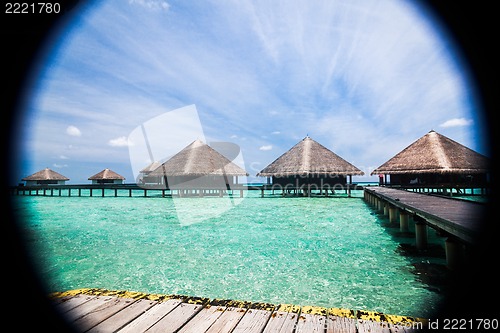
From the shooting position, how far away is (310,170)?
21.4 metres

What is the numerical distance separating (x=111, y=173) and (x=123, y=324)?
1618 inches

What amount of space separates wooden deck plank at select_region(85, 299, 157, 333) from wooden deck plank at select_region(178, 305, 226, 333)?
425 mm

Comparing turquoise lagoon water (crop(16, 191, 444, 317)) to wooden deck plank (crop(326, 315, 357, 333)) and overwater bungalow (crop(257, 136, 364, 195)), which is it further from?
overwater bungalow (crop(257, 136, 364, 195))

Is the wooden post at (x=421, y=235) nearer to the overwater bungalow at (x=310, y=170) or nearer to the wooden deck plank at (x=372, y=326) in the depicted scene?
the wooden deck plank at (x=372, y=326)

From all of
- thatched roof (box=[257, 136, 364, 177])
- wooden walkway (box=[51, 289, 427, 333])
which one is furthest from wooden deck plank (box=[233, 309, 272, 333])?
thatched roof (box=[257, 136, 364, 177])

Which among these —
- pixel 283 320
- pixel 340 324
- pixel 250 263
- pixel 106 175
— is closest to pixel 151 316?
pixel 283 320

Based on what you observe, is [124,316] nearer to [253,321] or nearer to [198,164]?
[253,321]

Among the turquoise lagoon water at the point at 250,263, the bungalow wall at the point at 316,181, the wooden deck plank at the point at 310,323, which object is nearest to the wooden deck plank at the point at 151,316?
the wooden deck plank at the point at 310,323

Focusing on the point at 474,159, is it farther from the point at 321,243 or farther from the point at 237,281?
the point at 237,281

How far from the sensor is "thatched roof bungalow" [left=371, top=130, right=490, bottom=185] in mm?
19117

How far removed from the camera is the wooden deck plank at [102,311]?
1.83m

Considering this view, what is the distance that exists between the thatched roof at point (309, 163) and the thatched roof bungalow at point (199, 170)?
11.9 feet

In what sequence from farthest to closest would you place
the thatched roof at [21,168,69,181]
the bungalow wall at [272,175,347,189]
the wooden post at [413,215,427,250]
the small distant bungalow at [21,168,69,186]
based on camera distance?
the thatched roof at [21,168,69,181], the small distant bungalow at [21,168,69,186], the bungalow wall at [272,175,347,189], the wooden post at [413,215,427,250]

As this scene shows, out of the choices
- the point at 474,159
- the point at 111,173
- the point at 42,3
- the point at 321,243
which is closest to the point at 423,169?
the point at 474,159
